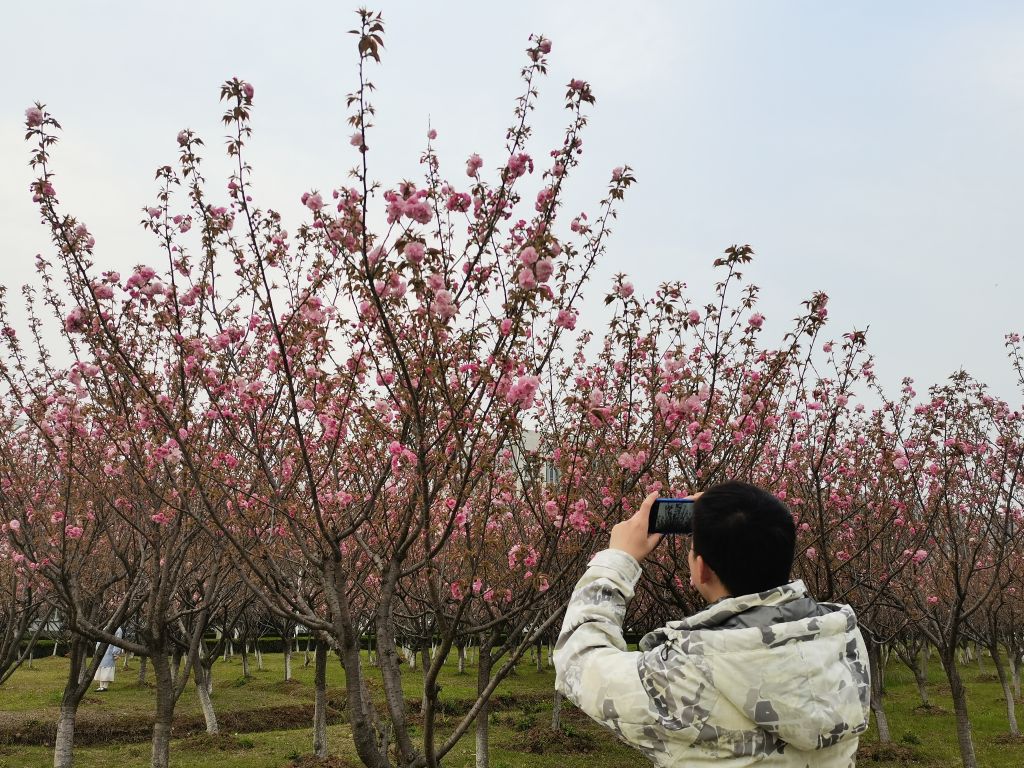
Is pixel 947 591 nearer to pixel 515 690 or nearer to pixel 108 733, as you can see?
pixel 515 690

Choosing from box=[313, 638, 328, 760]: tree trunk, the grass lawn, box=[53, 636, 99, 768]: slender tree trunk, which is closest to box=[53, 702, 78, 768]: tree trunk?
box=[53, 636, 99, 768]: slender tree trunk

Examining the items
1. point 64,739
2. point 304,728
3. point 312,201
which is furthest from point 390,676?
point 304,728

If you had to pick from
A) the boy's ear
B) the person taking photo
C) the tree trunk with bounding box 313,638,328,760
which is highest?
the boy's ear

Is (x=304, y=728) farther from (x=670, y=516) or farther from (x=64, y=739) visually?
(x=670, y=516)

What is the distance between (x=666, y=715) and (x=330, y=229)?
3.63 m

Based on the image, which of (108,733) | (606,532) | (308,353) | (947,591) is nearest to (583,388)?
(606,532)

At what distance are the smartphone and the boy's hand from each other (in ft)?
0.05

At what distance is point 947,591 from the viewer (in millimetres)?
14727

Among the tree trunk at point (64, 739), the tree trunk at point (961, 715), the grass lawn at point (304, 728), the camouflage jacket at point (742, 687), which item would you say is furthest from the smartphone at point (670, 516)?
the grass lawn at point (304, 728)

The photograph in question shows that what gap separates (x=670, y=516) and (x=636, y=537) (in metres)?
0.09

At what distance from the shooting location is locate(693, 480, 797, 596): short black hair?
5.09 ft

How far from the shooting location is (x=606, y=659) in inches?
59.4

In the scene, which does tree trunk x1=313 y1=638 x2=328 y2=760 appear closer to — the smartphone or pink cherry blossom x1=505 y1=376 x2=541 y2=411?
pink cherry blossom x1=505 y1=376 x2=541 y2=411

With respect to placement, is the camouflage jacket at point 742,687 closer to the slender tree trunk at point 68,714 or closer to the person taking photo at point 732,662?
the person taking photo at point 732,662
